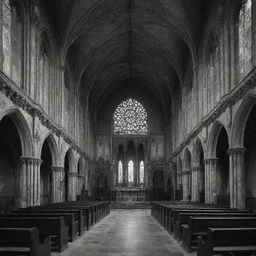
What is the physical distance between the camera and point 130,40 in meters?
38.9

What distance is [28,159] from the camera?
22.1 m

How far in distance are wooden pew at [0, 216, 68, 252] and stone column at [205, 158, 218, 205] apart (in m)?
15.6

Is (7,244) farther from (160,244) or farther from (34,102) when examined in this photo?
(34,102)

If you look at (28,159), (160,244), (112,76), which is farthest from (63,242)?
(112,76)

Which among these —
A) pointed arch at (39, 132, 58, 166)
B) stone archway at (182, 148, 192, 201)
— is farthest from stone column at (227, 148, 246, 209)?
stone archway at (182, 148, 192, 201)

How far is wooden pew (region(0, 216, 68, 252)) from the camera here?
10328mm

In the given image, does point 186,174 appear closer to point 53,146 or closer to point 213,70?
point 213,70

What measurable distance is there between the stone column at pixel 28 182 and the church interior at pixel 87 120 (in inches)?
2.3

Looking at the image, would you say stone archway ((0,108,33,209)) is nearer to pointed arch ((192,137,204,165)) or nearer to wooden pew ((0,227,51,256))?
wooden pew ((0,227,51,256))

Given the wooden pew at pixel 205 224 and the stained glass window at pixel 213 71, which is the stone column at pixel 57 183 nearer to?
the stained glass window at pixel 213 71

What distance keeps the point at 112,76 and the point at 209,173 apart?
79.1 ft

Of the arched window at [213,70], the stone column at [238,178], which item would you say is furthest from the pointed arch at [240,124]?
the arched window at [213,70]

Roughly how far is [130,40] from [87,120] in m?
11.4

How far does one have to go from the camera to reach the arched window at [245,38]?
19781 millimetres
